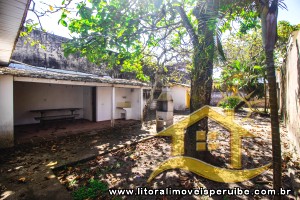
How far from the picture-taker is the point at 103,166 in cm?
514

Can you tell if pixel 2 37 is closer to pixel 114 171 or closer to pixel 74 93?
pixel 114 171

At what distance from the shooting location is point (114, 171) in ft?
15.8

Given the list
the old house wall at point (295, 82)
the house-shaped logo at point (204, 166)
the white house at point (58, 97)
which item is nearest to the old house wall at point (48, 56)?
the white house at point (58, 97)

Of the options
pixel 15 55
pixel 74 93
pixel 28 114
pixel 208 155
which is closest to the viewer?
pixel 208 155

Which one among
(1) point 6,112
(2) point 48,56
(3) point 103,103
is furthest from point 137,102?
(1) point 6,112

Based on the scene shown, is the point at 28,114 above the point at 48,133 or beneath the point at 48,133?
above

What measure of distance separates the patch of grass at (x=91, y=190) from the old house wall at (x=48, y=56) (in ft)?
34.9

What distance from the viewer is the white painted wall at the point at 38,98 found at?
10562mm

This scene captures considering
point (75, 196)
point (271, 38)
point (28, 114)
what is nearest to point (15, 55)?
point (28, 114)

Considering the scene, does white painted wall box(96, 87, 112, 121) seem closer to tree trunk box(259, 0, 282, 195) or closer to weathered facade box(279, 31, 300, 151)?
weathered facade box(279, 31, 300, 151)

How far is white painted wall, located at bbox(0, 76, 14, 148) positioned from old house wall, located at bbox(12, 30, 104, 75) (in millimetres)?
5570

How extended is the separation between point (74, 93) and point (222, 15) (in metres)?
12.8

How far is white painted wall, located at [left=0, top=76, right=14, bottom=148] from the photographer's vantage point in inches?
257

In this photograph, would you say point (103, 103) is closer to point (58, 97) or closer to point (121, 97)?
point (121, 97)
